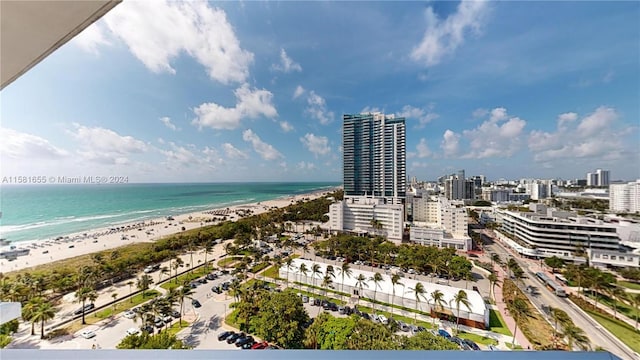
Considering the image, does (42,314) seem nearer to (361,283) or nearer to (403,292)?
(361,283)

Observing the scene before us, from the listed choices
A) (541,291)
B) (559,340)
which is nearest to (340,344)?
(559,340)

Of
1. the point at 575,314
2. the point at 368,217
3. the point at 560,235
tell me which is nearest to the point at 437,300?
the point at 575,314

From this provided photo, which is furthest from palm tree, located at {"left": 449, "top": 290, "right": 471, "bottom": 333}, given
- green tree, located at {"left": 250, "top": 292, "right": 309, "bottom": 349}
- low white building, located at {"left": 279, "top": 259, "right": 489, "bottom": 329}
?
green tree, located at {"left": 250, "top": 292, "right": 309, "bottom": 349}

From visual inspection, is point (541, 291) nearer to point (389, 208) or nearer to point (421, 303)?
point (421, 303)

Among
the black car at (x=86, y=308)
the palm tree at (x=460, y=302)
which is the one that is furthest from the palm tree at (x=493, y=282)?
the black car at (x=86, y=308)

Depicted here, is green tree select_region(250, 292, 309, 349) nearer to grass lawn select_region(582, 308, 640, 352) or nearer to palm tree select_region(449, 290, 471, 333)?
palm tree select_region(449, 290, 471, 333)
